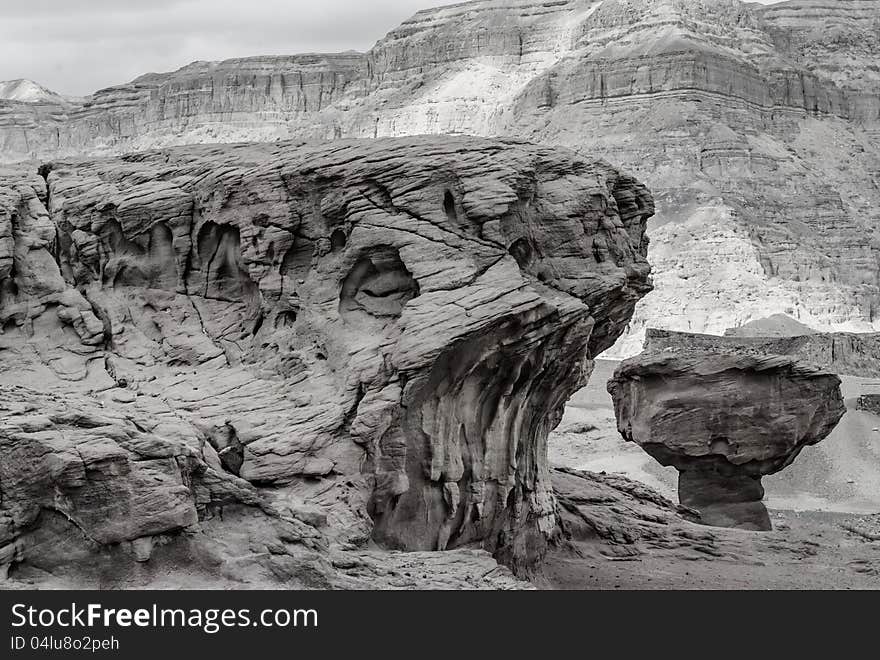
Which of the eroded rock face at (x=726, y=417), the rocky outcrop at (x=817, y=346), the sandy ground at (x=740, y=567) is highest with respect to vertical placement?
the rocky outcrop at (x=817, y=346)

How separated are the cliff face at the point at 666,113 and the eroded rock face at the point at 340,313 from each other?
68431 millimetres

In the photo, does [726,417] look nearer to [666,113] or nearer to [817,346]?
[817,346]

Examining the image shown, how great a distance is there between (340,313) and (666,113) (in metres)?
104

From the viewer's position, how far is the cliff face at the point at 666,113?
107 m

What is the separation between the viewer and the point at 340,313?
62.1 feet

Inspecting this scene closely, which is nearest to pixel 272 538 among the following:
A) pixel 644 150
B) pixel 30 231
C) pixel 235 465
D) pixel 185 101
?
pixel 235 465

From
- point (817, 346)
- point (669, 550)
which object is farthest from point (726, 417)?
point (817, 346)

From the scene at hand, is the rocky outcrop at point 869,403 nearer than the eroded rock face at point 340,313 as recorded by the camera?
No

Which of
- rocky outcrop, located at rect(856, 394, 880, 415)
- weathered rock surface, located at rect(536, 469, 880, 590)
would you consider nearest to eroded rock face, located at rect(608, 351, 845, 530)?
weathered rock surface, located at rect(536, 469, 880, 590)

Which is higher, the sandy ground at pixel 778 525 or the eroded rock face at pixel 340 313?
the eroded rock face at pixel 340 313

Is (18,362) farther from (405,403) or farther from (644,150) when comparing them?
(644,150)

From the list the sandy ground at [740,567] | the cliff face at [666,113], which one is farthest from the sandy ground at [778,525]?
the cliff face at [666,113]

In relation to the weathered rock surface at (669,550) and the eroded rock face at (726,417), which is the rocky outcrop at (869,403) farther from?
the weathered rock surface at (669,550)

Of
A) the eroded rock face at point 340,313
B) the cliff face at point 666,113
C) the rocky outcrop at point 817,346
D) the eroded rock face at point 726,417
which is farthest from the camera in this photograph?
the cliff face at point 666,113
